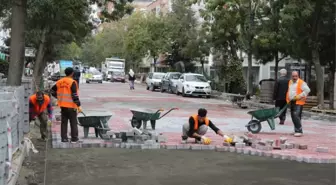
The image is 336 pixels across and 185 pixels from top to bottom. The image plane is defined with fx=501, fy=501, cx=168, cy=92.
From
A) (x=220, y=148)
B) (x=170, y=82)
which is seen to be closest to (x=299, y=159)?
(x=220, y=148)

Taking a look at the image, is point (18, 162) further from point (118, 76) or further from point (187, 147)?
point (118, 76)

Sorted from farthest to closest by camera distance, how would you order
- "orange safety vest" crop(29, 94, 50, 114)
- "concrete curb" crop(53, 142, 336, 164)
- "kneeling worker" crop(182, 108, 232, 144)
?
"kneeling worker" crop(182, 108, 232, 144) < "orange safety vest" crop(29, 94, 50, 114) < "concrete curb" crop(53, 142, 336, 164)

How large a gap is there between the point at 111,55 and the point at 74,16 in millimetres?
67238

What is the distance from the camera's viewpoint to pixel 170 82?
126 ft

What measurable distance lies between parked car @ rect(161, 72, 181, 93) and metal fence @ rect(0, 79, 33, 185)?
2663 centimetres

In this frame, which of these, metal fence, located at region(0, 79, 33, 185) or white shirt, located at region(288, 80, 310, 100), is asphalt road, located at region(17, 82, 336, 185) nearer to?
metal fence, located at region(0, 79, 33, 185)

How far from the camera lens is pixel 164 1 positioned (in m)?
73.6

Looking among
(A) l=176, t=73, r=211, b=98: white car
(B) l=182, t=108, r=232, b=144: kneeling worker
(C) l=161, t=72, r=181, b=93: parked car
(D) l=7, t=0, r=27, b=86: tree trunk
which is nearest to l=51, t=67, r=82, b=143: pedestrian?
(B) l=182, t=108, r=232, b=144: kneeling worker

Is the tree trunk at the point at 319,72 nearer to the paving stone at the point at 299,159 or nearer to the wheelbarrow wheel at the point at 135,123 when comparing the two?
the wheelbarrow wheel at the point at 135,123

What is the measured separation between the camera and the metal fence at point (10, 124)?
5.77m

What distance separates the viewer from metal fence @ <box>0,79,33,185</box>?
227 inches

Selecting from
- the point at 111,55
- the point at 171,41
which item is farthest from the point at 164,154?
the point at 111,55

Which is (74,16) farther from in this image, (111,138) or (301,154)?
(301,154)

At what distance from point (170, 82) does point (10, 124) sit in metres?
31.5
